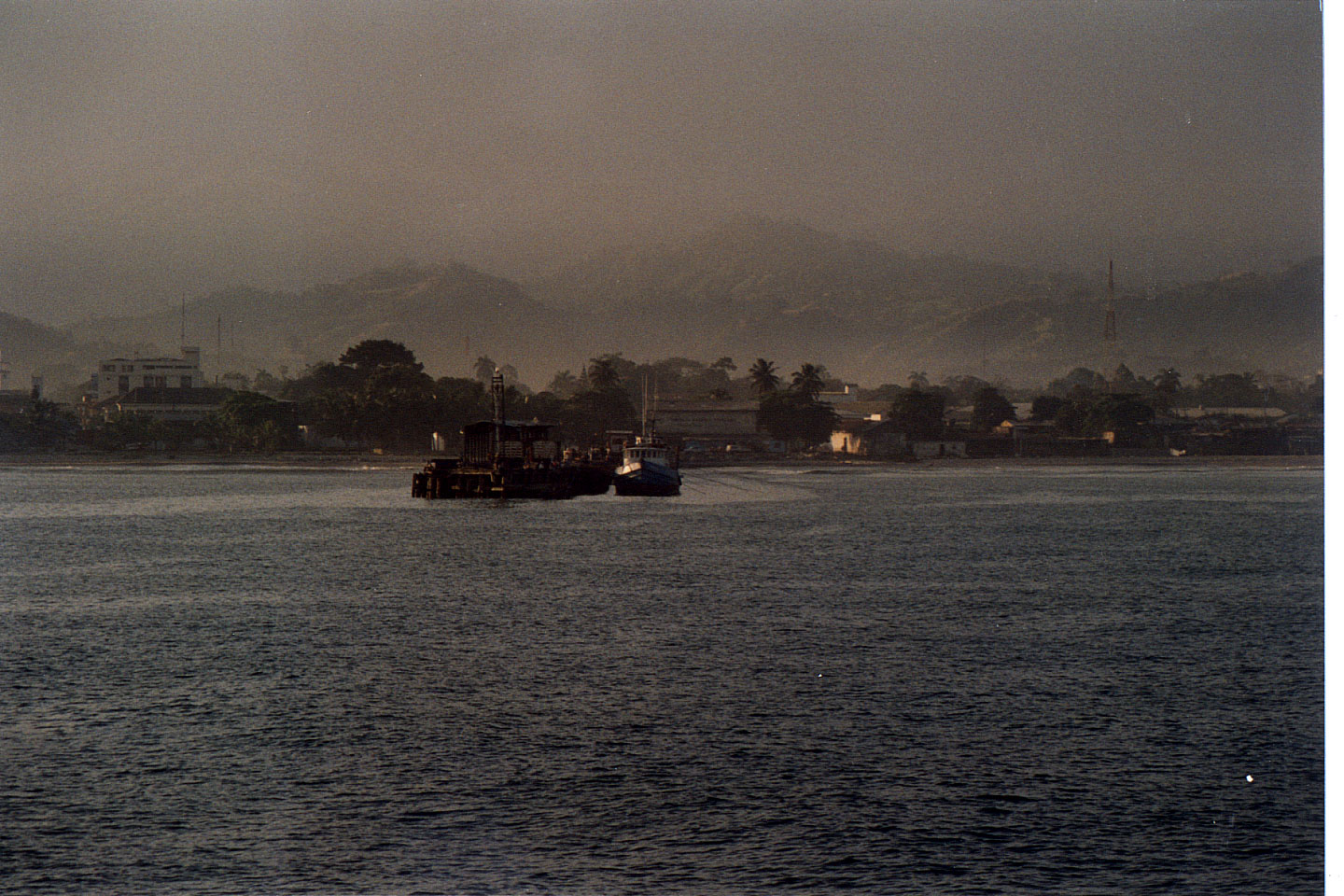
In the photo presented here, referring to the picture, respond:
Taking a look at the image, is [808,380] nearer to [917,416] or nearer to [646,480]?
A: [917,416]

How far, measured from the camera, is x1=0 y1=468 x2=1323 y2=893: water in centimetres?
1374

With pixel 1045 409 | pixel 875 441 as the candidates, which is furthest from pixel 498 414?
pixel 1045 409

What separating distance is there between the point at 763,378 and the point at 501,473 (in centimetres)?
9106

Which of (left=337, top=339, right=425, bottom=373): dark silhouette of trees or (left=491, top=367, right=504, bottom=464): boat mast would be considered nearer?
(left=491, top=367, right=504, bottom=464): boat mast

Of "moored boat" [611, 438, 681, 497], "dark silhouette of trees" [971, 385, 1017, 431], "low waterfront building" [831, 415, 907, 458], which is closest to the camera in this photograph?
"moored boat" [611, 438, 681, 497]

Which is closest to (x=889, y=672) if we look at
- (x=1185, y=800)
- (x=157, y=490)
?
(x=1185, y=800)

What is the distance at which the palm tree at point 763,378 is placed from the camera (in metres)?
160

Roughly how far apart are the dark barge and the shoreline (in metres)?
35.8

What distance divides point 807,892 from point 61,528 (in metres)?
50.7

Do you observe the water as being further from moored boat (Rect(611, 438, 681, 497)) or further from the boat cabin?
the boat cabin

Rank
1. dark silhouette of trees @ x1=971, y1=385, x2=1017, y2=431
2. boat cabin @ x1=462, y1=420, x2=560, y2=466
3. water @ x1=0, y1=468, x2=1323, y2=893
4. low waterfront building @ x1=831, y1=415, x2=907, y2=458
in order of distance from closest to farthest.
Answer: water @ x1=0, y1=468, x2=1323, y2=893
boat cabin @ x1=462, y1=420, x2=560, y2=466
low waterfront building @ x1=831, y1=415, x2=907, y2=458
dark silhouette of trees @ x1=971, y1=385, x2=1017, y2=431

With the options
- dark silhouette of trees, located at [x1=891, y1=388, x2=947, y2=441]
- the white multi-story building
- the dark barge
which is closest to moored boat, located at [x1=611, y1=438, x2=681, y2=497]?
the dark barge

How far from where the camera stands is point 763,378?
527ft
